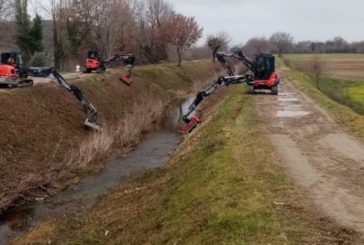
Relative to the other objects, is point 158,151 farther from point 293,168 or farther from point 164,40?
point 164,40

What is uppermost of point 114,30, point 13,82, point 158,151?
point 114,30

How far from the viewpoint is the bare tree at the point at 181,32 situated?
76000mm

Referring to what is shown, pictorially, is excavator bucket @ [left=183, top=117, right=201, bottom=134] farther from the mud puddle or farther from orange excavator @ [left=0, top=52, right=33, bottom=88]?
orange excavator @ [left=0, top=52, right=33, bottom=88]

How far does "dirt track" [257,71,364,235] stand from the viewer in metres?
11.6

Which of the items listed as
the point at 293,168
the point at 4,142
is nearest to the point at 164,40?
the point at 4,142

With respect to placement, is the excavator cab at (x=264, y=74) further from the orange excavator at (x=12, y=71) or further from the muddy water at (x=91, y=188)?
the orange excavator at (x=12, y=71)

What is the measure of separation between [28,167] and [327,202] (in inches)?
578

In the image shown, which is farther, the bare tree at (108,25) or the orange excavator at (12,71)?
the bare tree at (108,25)

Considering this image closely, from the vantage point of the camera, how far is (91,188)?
2070 cm

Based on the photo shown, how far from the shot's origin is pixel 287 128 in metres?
22.6

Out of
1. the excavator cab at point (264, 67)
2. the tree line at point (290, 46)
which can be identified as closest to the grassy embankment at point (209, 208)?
the excavator cab at point (264, 67)

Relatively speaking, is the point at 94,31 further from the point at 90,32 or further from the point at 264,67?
the point at 264,67

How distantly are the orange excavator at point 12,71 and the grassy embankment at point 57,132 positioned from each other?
2.71 ft

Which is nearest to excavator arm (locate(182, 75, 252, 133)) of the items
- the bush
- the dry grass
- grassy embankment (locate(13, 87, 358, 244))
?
the dry grass
